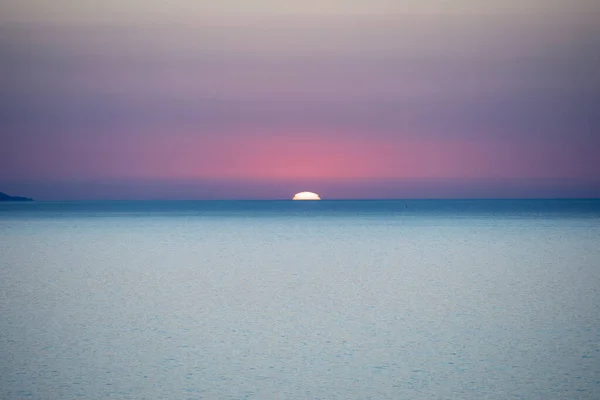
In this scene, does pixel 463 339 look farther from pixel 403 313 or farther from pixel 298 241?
pixel 298 241

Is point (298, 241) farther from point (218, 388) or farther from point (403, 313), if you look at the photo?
point (218, 388)

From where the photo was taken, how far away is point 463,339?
574 cm

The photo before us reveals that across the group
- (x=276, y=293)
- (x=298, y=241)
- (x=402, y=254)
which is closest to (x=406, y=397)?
(x=276, y=293)

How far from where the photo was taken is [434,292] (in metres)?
8.47

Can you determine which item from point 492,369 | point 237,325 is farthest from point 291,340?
point 492,369

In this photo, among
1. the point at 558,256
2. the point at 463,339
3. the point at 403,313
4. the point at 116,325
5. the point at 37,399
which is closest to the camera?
the point at 37,399

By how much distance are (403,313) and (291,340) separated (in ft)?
5.65

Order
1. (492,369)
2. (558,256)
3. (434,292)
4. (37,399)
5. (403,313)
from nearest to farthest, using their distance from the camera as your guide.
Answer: (37,399)
(492,369)
(403,313)
(434,292)
(558,256)

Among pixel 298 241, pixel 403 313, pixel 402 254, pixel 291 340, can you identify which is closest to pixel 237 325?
pixel 291 340

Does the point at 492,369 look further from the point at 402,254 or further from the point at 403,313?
the point at 402,254

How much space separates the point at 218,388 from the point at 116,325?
240cm

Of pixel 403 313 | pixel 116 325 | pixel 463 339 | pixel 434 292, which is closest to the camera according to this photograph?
pixel 463 339

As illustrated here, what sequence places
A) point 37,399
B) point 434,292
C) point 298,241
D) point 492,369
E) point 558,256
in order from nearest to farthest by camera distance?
point 37,399, point 492,369, point 434,292, point 558,256, point 298,241

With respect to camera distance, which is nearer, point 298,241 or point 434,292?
point 434,292
